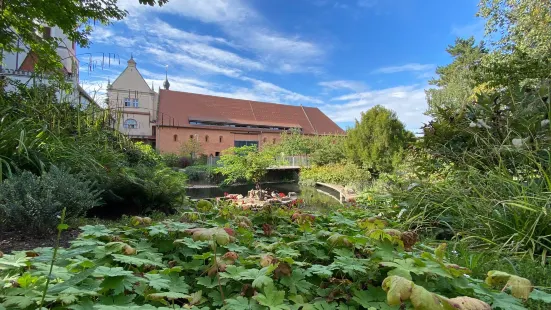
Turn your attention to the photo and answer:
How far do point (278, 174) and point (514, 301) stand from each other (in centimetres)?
1658

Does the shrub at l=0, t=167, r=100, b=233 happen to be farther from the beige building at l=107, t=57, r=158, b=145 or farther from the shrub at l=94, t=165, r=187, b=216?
the beige building at l=107, t=57, r=158, b=145

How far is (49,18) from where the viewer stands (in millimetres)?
4637

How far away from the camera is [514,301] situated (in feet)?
2.64

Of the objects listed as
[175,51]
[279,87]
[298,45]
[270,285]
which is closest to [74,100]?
[270,285]

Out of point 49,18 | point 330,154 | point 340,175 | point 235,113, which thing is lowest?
point 340,175

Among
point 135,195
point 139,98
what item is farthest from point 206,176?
point 139,98

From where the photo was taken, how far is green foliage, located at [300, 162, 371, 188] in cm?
1298

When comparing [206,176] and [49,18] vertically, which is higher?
[49,18]

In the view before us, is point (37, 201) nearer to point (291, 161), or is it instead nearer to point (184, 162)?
point (291, 161)

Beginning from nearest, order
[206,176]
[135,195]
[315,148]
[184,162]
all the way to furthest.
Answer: [135,195] → [206,176] → [184,162] → [315,148]

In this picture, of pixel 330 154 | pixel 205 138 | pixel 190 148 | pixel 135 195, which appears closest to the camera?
pixel 135 195

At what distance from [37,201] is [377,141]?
13.3 meters

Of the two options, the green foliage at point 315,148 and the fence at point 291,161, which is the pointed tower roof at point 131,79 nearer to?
the fence at point 291,161

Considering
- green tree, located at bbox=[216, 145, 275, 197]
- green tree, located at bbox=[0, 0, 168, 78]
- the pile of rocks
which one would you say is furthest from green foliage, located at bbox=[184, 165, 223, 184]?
green tree, located at bbox=[0, 0, 168, 78]
